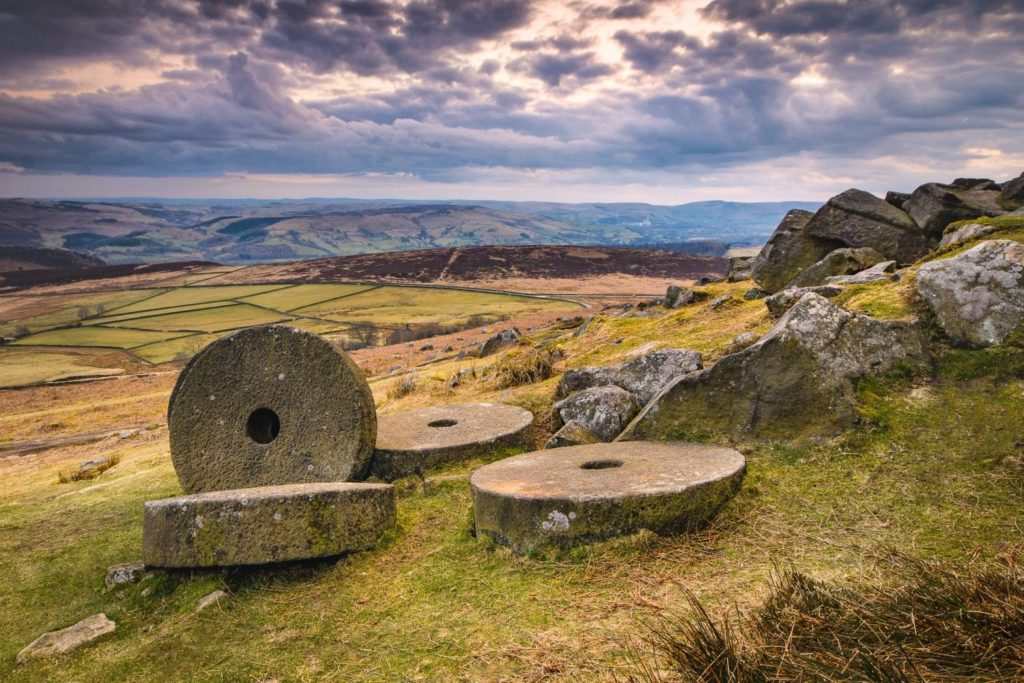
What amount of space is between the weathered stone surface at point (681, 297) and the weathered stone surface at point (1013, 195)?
25.6ft

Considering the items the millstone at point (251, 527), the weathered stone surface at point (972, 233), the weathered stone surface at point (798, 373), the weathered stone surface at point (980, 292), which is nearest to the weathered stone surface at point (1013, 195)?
the weathered stone surface at point (972, 233)

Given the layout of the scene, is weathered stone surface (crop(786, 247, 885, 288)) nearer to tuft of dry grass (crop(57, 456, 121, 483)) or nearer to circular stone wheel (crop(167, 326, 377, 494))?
circular stone wheel (crop(167, 326, 377, 494))

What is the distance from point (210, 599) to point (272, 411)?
11.1 feet

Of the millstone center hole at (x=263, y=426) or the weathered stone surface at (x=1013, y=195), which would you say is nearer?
the millstone center hole at (x=263, y=426)

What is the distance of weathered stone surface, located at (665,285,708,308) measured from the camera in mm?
20772

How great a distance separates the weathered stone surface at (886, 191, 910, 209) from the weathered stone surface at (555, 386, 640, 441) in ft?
43.1

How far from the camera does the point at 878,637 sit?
135 inches

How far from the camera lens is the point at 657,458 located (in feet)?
26.7

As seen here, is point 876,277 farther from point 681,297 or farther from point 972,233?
point 681,297

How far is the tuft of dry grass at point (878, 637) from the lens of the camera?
3162 millimetres

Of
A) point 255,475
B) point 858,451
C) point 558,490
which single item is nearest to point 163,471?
point 255,475

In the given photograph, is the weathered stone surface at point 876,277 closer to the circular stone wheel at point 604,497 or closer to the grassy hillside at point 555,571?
the grassy hillside at point 555,571

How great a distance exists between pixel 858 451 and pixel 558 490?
354 cm

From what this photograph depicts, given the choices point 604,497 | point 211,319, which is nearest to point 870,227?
point 604,497
